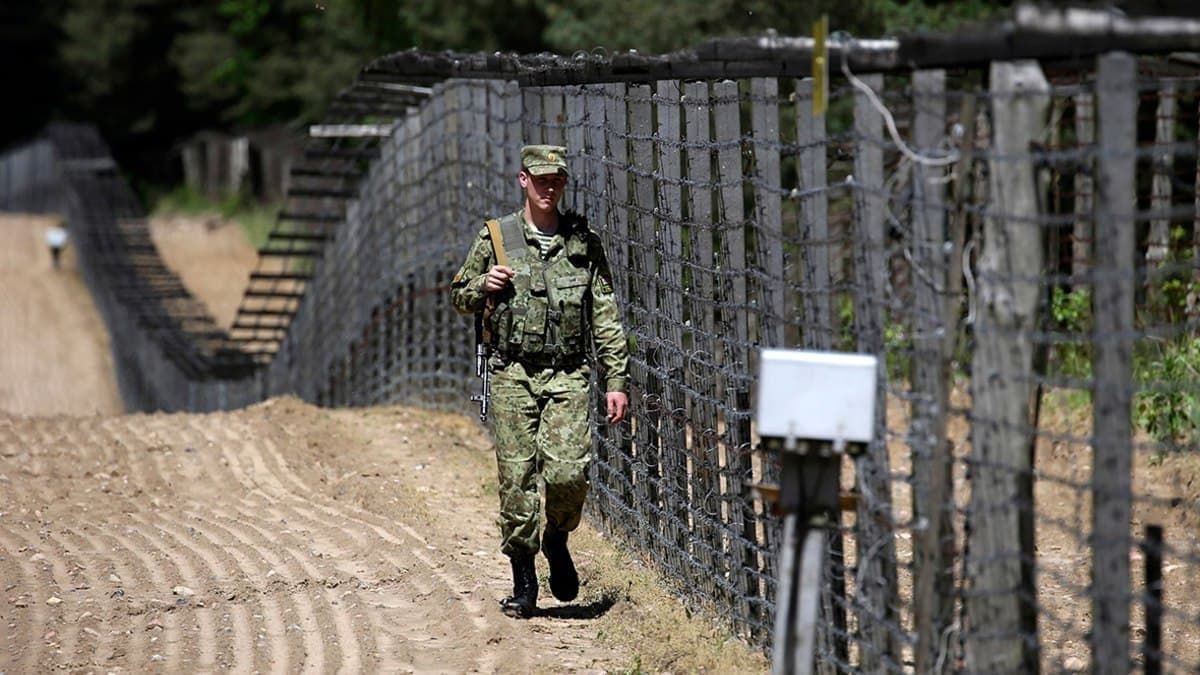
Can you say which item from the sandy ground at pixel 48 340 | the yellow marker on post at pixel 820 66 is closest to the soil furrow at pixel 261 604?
the yellow marker on post at pixel 820 66

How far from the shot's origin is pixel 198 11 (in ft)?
168

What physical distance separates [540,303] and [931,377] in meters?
2.41

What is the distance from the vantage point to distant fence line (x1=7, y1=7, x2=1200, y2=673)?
15.8 feet

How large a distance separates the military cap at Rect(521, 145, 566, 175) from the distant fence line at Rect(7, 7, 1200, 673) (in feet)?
1.87

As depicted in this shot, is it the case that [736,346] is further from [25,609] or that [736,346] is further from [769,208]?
[25,609]

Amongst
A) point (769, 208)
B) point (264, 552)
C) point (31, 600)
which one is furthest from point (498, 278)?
point (31, 600)

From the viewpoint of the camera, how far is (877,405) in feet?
18.4

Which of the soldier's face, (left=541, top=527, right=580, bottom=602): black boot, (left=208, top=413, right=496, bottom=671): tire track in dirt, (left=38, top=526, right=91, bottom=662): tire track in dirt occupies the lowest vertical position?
(left=208, top=413, right=496, bottom=671): tire track in dirt

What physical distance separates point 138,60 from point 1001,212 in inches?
2004

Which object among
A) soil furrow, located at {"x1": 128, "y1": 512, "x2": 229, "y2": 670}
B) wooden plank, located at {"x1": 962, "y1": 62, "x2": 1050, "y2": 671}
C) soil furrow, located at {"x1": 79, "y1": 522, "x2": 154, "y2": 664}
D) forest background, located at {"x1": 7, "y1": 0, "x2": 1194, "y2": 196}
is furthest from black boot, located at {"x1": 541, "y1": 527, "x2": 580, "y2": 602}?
forest background, located at {"x1": 7, "y1": 0, "x2": 1194, "y2": 196}

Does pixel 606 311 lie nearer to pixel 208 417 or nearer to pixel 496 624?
pixel 496 624

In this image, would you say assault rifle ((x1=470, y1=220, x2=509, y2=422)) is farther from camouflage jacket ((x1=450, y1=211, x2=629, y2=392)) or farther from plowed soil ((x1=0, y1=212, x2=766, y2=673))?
plowed soil ((x1=0, y1=212, x2=766, y2=673))

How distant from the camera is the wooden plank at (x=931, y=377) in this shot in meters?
5.13

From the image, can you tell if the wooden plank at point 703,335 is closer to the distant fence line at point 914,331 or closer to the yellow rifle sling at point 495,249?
the distant fence line at point 914,331
